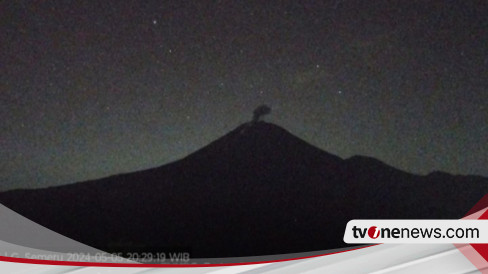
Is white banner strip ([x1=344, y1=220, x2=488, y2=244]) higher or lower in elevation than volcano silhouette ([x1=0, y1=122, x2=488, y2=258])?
lower

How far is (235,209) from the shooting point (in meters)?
2.28

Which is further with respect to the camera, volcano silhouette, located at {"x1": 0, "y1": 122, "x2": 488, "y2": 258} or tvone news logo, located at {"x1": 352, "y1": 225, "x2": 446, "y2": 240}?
volcano silhouette, located at {"x1": 0, "y1": 122, "x2": 488, "y2": 258}

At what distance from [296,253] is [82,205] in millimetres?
1190

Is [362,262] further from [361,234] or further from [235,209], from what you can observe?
[235,209]

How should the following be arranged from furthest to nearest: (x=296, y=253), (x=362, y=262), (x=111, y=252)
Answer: (x=296, y=253) → (x=111, y=252) → (x=362, y=262)

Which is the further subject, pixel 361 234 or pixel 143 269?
pixel 361 234

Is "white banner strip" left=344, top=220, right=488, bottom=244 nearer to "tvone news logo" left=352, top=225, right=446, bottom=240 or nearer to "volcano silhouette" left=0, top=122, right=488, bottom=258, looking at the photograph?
"tvone news logo" left=352, top=225, right=446, bottom=240

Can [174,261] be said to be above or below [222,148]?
below

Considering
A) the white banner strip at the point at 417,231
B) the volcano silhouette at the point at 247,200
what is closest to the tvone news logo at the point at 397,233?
the white banner strip at the point at 417,231

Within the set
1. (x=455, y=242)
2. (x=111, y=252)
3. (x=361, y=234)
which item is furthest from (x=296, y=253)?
(x=111, y=252)

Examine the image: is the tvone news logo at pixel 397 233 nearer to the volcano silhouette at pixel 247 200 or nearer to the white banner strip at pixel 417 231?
Result: the white banner strip at pixel 417 231

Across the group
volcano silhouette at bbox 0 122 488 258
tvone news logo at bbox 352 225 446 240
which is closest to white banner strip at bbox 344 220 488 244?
tvone news logo at bbox 352 225 446 240

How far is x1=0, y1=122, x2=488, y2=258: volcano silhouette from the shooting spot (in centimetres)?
223

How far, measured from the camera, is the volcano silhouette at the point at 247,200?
223cm
